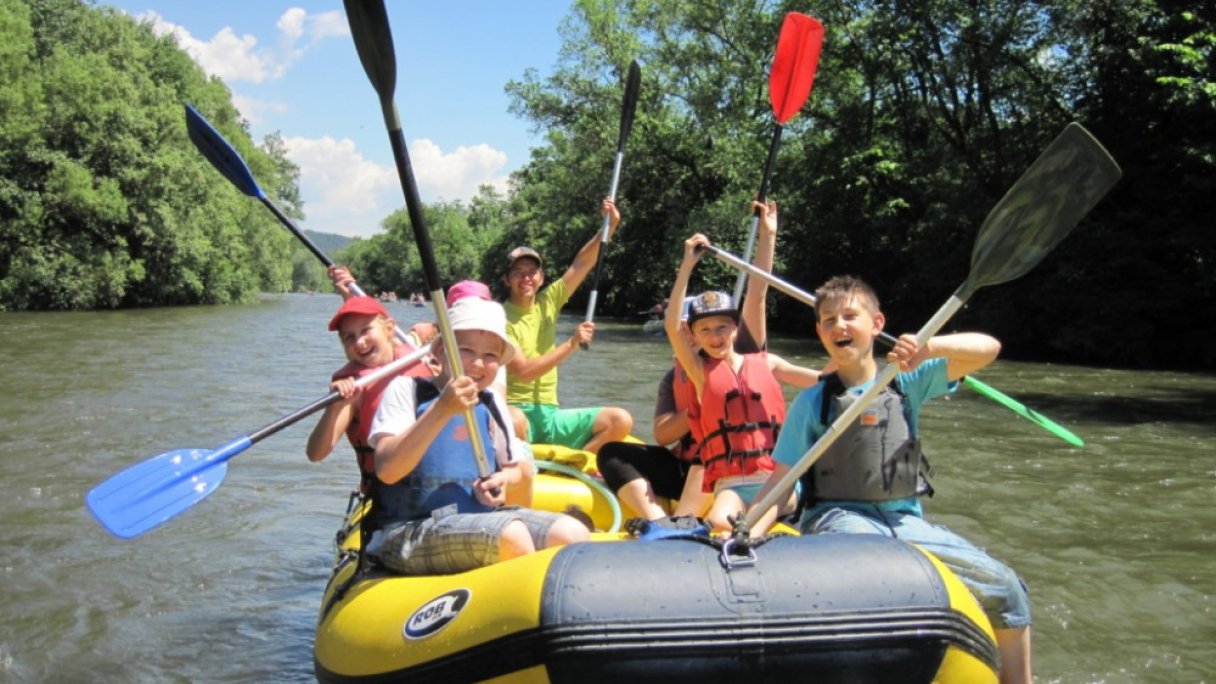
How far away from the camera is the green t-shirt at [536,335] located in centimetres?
498

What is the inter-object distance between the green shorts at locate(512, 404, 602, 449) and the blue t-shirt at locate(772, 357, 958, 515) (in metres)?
2.01

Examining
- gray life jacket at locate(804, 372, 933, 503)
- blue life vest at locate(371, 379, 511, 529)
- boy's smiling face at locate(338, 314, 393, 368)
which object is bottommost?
blue life vest at locate(371, 379, 511, 529)

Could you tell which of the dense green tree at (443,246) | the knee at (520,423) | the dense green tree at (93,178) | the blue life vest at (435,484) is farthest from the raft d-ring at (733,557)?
the dense green tree at (443,246)

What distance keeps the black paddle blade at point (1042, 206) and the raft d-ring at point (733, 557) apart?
1197 mm

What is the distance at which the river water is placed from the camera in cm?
382

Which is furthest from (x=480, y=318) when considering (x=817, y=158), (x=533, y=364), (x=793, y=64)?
(x=817, y=158)

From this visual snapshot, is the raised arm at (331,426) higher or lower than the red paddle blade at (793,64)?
lower

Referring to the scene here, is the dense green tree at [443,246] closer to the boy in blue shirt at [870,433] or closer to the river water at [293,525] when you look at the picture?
the river water at [293,525]

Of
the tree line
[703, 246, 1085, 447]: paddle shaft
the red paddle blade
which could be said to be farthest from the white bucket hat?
the tree line

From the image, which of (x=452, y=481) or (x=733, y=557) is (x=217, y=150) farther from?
(x=733, y=557)

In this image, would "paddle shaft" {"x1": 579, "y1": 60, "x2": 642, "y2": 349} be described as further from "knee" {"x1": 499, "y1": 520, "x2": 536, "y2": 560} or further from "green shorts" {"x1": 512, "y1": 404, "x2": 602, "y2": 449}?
"knee" {"x1": 499, "y1": 520, "x2": 536, "y2": 560}

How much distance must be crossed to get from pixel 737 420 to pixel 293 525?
3.00 m

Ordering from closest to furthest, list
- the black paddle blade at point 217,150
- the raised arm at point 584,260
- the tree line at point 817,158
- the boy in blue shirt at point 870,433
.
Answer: the boy in blue shirt at point 870,433 → the black paddle blade at point 217,150 → the raised arm at point 584,260 → the tree line at point 817,158

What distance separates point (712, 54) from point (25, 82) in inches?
625
